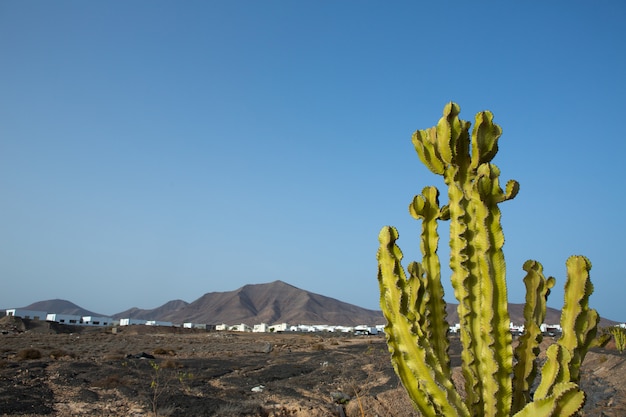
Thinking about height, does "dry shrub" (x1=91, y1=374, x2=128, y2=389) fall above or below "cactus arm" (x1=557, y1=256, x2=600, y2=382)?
below

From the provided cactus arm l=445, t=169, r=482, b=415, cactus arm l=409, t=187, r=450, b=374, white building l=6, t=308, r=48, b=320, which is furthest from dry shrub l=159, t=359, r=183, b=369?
white building l=6, t=308, r=48, b=320

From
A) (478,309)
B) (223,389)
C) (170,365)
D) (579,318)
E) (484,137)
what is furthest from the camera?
(170,365)

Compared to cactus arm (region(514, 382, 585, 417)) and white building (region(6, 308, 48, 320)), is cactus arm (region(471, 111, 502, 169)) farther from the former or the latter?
white building (region(6, 308, 48, 320))

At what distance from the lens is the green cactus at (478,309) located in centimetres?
334

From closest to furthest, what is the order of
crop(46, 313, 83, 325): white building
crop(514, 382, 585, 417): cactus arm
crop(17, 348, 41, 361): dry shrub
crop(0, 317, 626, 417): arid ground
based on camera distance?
crop(514, 382, 585, 417): cactus arm → crop(0, 317, 626, 417): arid ground → crop(17, 348, 41, 361): dry shrub → crop(46, 313, 83, 325): white building

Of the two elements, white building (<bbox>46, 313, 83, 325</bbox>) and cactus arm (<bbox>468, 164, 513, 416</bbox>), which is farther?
white building (<bbox>46, 313, 83, 325</bbox>)

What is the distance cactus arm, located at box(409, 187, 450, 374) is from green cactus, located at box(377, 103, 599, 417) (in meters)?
0.04

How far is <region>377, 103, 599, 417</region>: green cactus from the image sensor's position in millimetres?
3342

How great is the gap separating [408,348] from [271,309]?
16632cm

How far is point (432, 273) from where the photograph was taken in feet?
13.1

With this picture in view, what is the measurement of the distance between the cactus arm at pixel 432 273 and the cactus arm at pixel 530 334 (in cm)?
56

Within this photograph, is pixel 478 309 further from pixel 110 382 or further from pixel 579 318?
pixel 110 382

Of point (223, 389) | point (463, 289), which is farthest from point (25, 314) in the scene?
point (463, 289)

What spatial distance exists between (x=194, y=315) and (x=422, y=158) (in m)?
175
